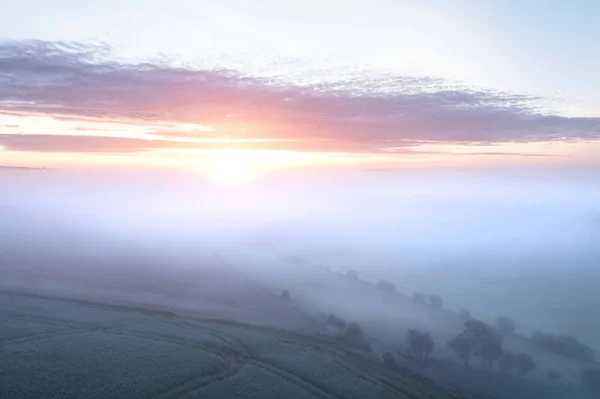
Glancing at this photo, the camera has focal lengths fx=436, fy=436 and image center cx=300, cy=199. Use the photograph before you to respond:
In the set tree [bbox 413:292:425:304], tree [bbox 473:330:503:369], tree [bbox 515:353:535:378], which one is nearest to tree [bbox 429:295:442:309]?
tree [bbox 413:292:425:304]

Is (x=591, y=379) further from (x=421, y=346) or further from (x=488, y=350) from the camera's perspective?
(x=421, y=346)

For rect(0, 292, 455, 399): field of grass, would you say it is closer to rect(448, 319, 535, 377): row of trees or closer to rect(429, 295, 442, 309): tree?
rect(448, 319, 535, 377): row of trees

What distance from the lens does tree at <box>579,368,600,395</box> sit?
217 ft

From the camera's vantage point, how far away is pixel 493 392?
205ft

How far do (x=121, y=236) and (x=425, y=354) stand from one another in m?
128

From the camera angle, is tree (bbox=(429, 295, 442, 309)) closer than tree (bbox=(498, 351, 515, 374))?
No

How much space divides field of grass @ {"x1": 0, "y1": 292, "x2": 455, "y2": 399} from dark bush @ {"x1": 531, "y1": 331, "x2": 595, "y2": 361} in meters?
37.6

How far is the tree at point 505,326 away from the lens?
91.8 meters

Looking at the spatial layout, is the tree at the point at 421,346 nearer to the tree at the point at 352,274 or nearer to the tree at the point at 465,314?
the tree at the point at 465,314

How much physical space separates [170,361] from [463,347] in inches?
1880

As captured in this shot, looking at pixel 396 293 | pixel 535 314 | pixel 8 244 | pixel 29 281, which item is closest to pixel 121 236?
pixel 8 244

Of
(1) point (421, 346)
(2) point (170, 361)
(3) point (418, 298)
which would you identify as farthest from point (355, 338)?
(3) point (418, 298)

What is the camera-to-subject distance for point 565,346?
81812mm

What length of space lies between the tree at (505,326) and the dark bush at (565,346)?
4903 mm
